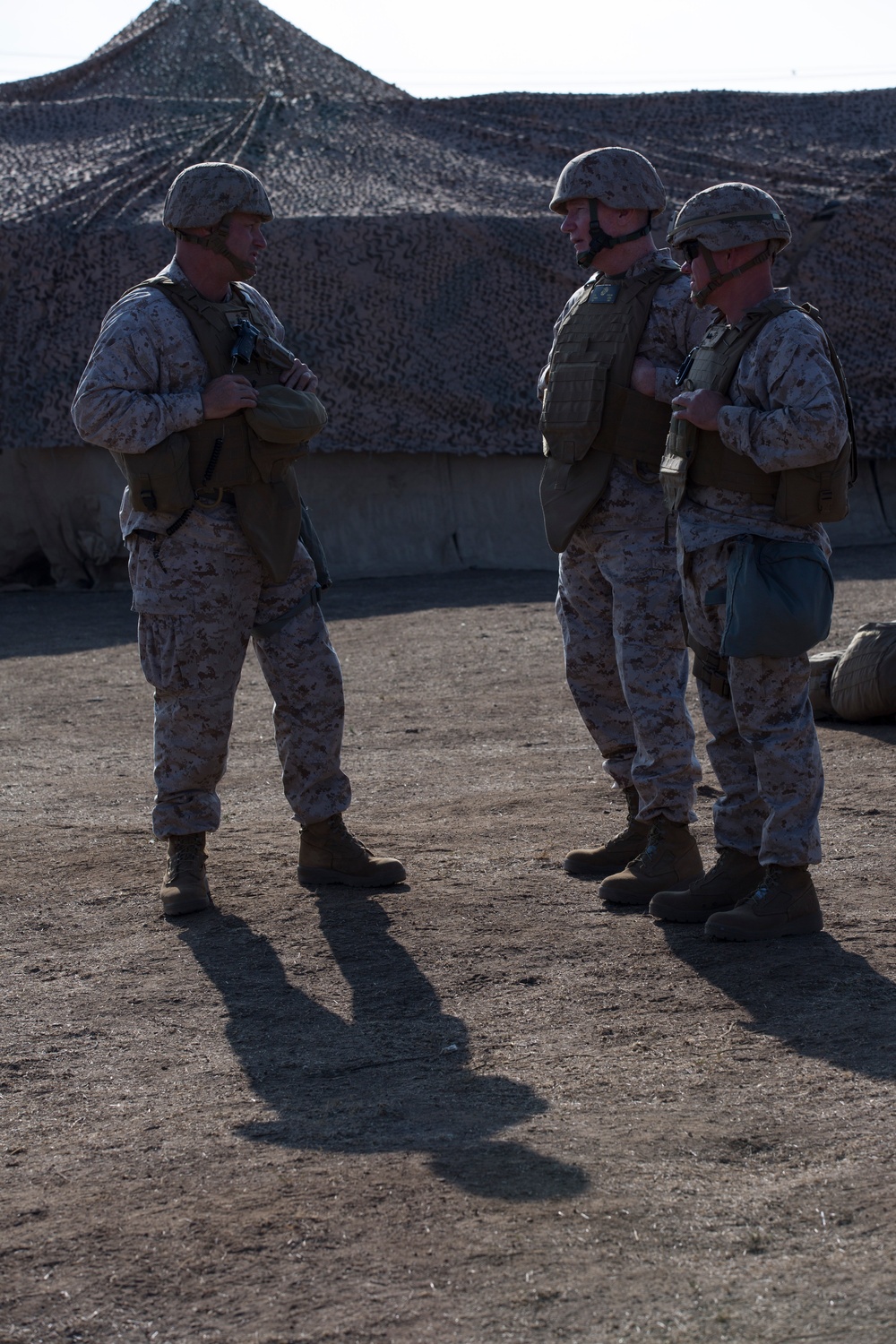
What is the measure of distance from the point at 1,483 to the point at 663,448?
938 centimetres

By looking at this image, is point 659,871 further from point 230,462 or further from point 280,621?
point 230,462

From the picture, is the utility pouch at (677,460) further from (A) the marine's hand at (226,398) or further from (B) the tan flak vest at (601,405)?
(A) the marine's hand at (226,398)

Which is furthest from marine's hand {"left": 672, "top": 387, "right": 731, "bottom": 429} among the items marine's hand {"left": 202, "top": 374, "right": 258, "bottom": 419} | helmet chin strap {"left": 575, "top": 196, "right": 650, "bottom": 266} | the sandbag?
the sandbag

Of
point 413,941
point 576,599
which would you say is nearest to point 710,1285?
point 413,941

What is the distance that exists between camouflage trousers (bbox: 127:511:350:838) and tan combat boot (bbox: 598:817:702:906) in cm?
88

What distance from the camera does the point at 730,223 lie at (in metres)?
3.61

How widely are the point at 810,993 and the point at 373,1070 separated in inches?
40.7

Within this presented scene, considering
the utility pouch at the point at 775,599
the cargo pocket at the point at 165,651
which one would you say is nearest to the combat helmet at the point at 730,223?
the utility pouch at the point at 775,599

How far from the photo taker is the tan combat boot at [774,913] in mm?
3760

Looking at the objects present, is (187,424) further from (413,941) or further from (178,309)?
(413,941)

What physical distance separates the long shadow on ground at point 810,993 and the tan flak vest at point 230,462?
155cm

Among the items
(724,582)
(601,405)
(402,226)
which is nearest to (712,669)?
(724,582)

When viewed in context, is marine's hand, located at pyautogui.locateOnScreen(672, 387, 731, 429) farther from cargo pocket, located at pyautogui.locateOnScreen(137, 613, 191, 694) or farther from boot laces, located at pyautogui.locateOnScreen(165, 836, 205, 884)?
boot laces, located at pyautogui.locateOnScreen(165, 836, 205, 884)

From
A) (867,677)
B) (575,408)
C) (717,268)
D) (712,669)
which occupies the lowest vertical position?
(867,677)
